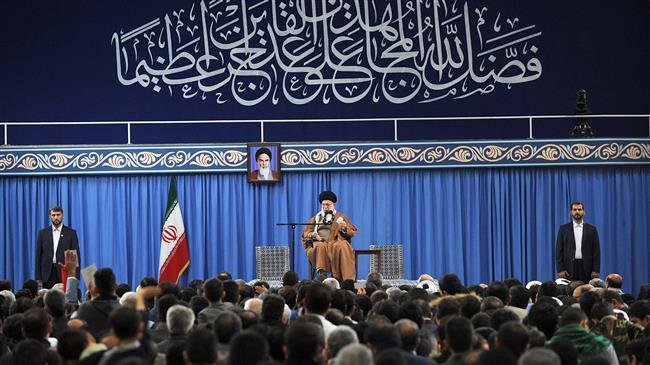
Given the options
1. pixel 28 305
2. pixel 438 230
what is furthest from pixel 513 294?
pixel 438 230

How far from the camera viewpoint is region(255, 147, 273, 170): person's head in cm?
1490

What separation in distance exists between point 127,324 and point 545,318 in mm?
2402

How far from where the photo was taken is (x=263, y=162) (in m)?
14.9

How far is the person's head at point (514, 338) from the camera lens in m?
5.10

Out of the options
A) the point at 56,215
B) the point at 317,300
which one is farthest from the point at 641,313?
the point at 56,215

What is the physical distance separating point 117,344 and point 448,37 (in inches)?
517

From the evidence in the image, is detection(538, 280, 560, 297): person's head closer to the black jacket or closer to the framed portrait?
the black jacket

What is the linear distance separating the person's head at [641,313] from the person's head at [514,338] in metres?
2.14

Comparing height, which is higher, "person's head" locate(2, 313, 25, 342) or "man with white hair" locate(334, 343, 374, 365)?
"man with white hair" locate(334, 343, 374, 365)

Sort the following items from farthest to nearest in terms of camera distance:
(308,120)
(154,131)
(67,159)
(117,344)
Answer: (154,131) → (308,120) → (67,159) → (117,344)

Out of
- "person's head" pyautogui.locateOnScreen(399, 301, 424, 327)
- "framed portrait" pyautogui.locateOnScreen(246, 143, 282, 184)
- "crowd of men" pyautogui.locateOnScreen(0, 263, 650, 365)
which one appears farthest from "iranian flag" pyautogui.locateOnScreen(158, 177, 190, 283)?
"person's head" pyautogui.locateOnScreen(399, 301, 424, 327)

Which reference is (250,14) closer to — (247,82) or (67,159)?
(247,82)

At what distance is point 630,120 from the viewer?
672 inches

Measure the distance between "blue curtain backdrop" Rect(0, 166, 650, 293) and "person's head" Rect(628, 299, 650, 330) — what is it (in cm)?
788
